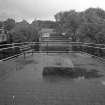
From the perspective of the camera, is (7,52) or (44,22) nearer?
(7,52)

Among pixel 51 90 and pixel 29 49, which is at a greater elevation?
pixel 29 49

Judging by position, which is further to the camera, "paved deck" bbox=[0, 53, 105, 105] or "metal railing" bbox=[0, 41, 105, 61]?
"metal railing" bbox=[0, 41, 105, 61]

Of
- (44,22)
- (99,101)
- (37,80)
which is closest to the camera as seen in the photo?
(99,101)

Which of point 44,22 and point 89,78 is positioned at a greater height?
point 44,22

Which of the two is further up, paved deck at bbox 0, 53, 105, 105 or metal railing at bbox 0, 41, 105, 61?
metal railing at bbox 0, 41, 105, 61

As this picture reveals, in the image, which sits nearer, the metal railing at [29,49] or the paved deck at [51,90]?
the paved deck at [51,90]

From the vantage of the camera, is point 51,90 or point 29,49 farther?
point 29,49

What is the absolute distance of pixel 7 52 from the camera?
32.2ft

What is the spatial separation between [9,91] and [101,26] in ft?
43.0

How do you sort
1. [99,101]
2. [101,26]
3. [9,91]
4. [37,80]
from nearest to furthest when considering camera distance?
[99,101], [9,91], [37,80], [101,26]

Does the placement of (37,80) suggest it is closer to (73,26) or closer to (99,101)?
(99,101)

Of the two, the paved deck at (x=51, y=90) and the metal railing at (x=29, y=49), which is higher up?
the metal railing at (x=29, y=49)

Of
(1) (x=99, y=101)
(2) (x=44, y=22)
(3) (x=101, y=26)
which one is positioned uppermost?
A: (2) (x=44, y=22)

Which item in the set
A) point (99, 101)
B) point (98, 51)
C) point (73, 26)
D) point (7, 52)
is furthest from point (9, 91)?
point (73, 26)
